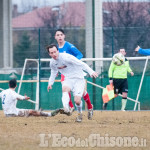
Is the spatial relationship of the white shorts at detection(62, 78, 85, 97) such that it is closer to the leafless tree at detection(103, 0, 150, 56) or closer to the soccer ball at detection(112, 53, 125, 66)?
the soccer ball at detection(112, 53, 125, 66)

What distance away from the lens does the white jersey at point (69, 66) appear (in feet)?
37.7

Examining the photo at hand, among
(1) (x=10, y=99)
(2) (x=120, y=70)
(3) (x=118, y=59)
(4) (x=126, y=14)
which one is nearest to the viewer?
(1) (x=10, y=99)

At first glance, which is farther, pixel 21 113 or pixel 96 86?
pixel 96 86

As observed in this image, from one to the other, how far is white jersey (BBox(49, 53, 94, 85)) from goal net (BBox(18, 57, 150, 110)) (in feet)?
23.0

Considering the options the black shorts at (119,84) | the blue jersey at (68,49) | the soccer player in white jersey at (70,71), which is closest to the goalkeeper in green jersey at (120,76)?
the black shorts at (119,84)

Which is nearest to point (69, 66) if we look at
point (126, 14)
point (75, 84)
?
point (75, 84)

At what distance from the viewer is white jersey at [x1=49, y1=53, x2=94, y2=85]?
11477 mm

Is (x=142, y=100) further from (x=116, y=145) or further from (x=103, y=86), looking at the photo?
(x=116, y=145)

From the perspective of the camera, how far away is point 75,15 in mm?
43250

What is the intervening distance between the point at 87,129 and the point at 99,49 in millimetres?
9492

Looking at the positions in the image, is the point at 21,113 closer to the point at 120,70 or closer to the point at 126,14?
the point at 120,70

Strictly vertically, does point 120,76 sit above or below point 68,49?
below

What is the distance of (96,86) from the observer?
62.8ft

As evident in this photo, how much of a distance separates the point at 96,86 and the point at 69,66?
750 centimetres
